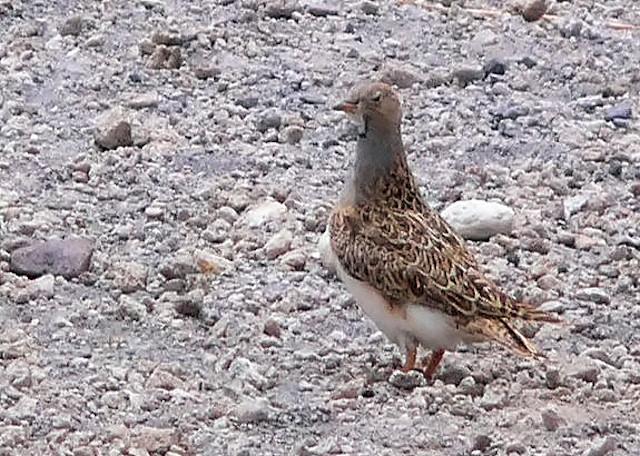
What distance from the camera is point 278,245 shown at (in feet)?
24.3

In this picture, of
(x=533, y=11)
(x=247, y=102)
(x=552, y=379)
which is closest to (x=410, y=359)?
(x=552, y=379)

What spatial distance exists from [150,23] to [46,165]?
63.4 inches

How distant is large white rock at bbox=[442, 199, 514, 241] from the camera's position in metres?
7.52

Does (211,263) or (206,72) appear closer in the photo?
(211,263)

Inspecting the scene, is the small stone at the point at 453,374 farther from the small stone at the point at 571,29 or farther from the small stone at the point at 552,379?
the small stone at the point at 571,29

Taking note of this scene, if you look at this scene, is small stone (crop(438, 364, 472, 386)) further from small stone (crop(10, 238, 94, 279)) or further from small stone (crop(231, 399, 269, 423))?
small stone (crop(10, 238, 94, 279))

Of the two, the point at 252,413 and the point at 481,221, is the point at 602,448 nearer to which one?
the point at 252,413

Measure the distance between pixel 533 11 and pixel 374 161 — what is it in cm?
339

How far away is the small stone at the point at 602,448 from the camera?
19.1 ft

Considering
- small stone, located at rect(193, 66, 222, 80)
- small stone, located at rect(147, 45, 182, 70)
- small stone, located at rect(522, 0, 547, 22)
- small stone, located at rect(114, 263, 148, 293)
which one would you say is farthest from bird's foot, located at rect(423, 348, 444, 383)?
small stone, located at rect(522, 0, 547, 22)

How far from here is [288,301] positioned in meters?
6.98

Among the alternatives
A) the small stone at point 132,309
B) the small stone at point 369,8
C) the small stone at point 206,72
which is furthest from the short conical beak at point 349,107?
the small stone at point 369,8

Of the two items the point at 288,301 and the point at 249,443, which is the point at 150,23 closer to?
the point at 288,301

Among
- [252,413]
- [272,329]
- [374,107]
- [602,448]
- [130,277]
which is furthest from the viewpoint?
[130,277]
